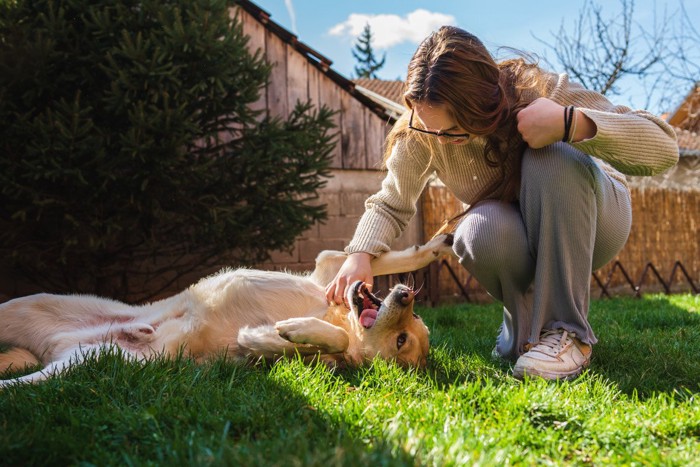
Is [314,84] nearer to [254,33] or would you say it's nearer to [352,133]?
[352,133]

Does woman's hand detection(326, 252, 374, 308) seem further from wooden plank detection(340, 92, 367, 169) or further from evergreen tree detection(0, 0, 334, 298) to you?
wooden plank detection(340, 92, 367, 169)

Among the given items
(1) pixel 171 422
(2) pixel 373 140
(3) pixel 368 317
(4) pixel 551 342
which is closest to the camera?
(1) pixel 171 422

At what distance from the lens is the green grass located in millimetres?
1504

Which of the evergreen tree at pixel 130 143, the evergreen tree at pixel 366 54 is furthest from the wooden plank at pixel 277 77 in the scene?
the evergreen tree at pixel 366 54

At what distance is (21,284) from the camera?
574cm

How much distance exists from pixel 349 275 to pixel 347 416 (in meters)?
1.10

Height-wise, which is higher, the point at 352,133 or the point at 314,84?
the point at 314,84

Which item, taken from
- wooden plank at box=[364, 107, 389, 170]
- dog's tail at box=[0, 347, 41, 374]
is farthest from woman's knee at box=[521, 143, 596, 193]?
wooden plank at box=[364, 107, 389, 170]

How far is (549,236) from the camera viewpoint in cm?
262

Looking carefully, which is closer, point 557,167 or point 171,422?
point 171,422

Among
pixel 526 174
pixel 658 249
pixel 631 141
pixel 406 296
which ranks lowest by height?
pixel 658 249

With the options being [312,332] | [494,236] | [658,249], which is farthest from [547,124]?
[658,249]

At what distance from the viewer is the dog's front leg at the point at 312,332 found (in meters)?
2.56

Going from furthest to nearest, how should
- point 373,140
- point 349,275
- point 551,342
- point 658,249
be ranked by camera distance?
point 658,249 → point 373,140 → point 349,275 → point 551,342
